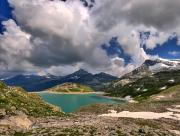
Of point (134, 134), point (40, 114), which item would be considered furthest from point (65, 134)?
point (40, 114)

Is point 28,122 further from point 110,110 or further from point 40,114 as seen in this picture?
point 110,110

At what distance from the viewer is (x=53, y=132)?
52.4 m

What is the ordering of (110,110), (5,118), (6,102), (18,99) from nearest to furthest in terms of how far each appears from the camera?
1. (5,118)
2. (6,102)
3. (18,99)
4. (110,110)

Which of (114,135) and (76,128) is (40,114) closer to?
(76,128)

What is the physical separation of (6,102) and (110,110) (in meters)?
68.1

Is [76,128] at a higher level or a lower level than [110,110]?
lower

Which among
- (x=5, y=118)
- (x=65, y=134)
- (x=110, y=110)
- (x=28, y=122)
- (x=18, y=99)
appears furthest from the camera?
(x=110, y=110)

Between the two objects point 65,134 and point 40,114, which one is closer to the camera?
point 65,134

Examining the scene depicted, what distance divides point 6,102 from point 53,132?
1176 inches

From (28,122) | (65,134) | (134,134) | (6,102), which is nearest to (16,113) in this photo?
(28,122)

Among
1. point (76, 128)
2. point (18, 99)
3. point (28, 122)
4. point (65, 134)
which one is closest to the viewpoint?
point (65, 134)

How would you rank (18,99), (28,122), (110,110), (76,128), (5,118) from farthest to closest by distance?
(110,110), (18,99), (28,122), (5,118), (76,128)

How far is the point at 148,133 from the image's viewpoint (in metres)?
59.6

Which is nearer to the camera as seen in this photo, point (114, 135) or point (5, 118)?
point (114, 135)
